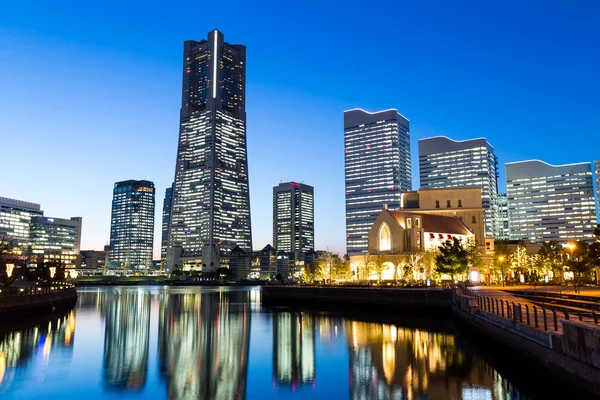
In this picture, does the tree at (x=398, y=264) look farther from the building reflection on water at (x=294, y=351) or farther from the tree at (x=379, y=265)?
the building reflection on water at (x=294, y=351)

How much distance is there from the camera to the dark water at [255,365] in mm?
24672

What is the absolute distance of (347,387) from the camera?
84.8ft

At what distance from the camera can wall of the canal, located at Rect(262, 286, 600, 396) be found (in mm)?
19734

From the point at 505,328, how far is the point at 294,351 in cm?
1584

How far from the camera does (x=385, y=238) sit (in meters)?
118

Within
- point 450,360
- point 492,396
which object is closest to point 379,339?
point 450,360

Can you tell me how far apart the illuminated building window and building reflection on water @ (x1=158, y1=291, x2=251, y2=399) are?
59878 mm

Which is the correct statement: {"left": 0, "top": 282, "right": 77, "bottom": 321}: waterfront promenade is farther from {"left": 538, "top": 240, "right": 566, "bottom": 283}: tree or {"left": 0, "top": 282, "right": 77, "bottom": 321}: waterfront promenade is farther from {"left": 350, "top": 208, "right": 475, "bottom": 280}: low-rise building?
{"left": 538, "top": 240, "right": 566, "bottom": 283}: tree

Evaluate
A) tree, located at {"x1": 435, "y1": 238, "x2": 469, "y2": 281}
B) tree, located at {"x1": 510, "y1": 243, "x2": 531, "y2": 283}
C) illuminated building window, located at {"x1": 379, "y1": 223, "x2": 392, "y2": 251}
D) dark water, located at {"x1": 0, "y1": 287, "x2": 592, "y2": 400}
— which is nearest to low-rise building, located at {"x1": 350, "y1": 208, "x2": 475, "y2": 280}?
illuminated building window, located at {"x1": 379, "y1": 223, "x2": 392, "y2": 251}

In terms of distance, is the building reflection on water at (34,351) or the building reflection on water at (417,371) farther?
the building reflection on water at (34,351)

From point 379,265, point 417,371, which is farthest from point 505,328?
point 379,265

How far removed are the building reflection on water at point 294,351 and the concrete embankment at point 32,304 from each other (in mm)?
29185

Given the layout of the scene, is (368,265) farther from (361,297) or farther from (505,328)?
(505,328)

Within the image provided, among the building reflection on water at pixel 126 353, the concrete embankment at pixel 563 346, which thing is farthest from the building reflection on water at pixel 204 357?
the concrete embankment at pixel 563 346
